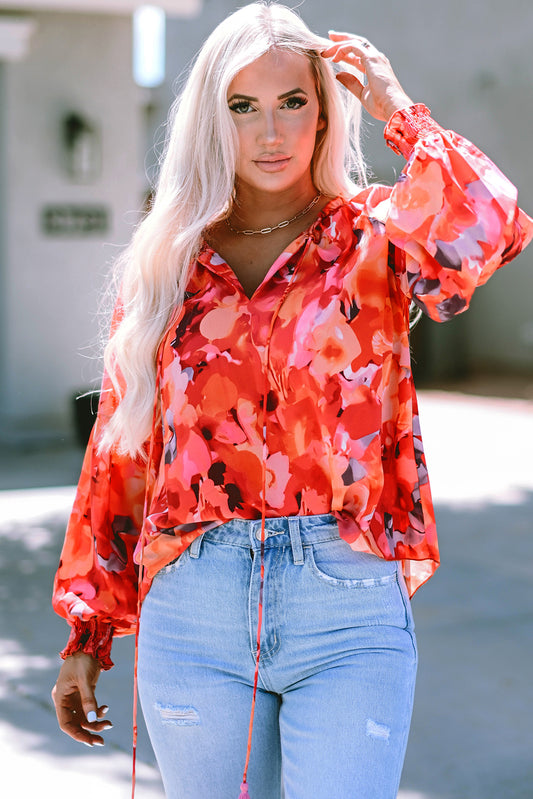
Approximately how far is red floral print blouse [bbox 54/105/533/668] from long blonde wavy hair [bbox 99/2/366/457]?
0.24ft

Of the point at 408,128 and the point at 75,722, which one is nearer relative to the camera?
the point at 408,128

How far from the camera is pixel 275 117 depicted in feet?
7.11

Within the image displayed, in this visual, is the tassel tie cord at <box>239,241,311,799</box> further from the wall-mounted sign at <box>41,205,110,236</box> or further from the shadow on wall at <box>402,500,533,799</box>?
the wall-mounted sign at <box>41,205,110,236</box>

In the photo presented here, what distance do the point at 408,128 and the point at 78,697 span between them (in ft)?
4.13

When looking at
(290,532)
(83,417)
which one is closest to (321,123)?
(290,532)

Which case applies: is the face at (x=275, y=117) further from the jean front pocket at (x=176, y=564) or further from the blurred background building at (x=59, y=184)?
the blurred background building at (x=59, y=184)

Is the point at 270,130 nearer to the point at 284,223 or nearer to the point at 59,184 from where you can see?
the point at 284,223

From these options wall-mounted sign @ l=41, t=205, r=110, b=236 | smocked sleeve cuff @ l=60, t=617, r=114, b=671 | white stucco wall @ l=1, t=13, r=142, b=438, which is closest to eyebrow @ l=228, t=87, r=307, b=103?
smocked sleeve cuff @ l=60, t=617, r=114, b=671

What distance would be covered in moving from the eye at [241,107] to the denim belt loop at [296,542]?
80cm

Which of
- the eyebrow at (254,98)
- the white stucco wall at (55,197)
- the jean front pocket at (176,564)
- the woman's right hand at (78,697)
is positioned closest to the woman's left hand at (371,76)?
the eyebrow at (254,98)

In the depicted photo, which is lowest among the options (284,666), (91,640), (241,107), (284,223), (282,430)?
(91,640)

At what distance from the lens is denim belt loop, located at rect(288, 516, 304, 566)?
192 cm

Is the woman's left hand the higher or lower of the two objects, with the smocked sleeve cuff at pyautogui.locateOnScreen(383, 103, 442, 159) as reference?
higher

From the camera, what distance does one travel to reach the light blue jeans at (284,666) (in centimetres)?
186
